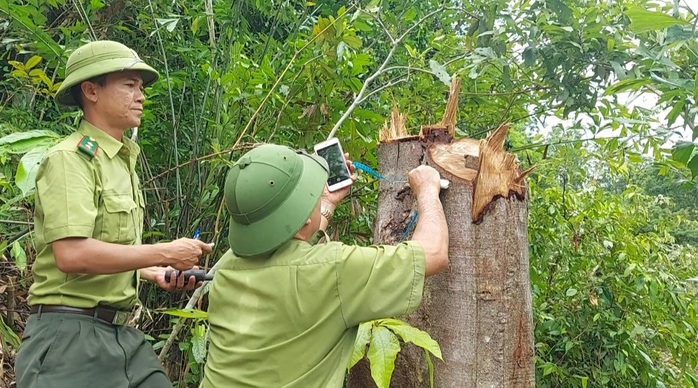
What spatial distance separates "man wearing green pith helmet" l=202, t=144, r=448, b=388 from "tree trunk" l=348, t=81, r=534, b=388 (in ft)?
1.35

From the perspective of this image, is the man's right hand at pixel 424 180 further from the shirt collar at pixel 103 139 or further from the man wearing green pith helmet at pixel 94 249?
the shirt collar at pixel 103 139

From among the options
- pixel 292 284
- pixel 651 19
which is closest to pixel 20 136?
pixel 292 284

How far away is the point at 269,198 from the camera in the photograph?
1.63 m

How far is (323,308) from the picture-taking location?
1.61 meters

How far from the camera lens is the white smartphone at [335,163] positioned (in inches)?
87.4

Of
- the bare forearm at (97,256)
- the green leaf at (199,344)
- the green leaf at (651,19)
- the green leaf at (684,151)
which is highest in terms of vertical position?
the green leaf at (651,19)

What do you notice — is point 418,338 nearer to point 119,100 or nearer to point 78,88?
point 119,100

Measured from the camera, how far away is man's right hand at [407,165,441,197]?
210 cm

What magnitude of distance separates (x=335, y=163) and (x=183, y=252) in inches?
26.2

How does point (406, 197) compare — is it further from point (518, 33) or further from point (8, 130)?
point (8, 130)

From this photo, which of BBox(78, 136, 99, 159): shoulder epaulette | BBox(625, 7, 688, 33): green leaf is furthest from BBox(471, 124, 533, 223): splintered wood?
BBox(78, 136, 99, 159): shoulder epaulette

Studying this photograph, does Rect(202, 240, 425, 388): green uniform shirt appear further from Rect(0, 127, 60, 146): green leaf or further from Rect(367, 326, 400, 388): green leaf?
Rect(0, 127, 60, 146): green leaf

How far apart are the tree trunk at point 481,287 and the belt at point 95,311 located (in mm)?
1087

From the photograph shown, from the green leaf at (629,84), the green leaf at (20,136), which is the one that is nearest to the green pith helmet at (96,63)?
the green leaf at (20,136)
